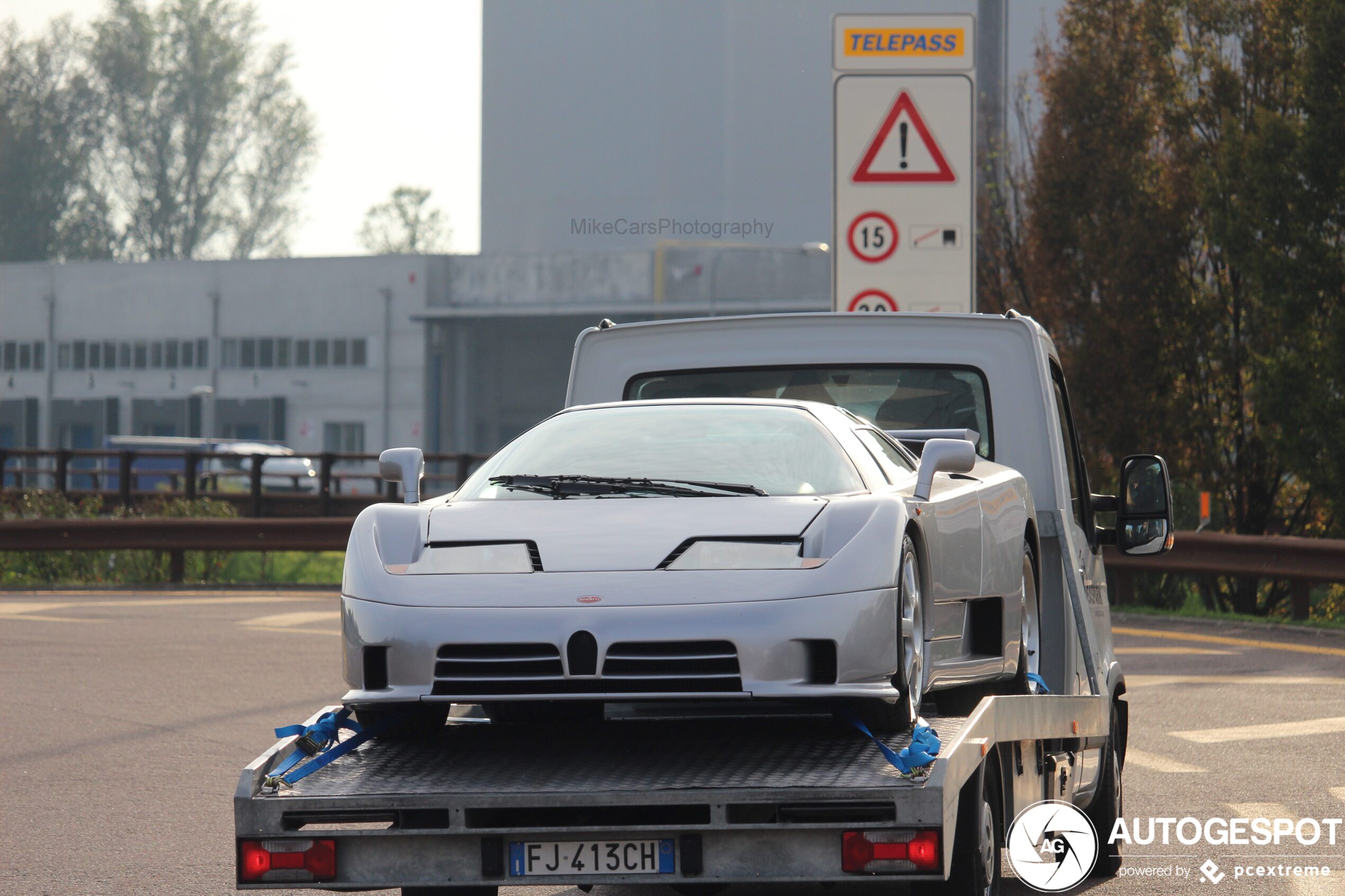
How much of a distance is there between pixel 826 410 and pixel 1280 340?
13.4 meters

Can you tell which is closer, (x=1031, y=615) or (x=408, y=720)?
(x=408, y=720)

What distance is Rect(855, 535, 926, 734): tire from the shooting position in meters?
4.61

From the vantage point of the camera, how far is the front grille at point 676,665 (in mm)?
4387

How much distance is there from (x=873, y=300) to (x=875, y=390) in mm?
7022

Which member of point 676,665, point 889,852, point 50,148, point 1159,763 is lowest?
point 1159,763

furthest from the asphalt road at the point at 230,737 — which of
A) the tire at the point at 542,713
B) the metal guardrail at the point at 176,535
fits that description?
the metal guardrail at the point at 176,535

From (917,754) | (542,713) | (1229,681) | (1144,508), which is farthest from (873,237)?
(917,754)

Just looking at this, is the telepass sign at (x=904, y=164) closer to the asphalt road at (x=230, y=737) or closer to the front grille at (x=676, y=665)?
the asphalt road at (x=230, y=737)

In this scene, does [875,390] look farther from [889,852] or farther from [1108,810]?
[889,852]

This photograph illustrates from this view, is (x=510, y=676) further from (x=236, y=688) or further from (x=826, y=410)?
(x=236, y=688)

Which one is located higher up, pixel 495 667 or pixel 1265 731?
pixel 495 667

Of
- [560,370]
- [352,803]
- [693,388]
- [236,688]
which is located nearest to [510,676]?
[352,803]

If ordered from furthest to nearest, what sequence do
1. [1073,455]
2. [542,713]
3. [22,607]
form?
[22,607]
[1073,455]
[542,713]

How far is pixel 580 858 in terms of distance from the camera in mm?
4211
